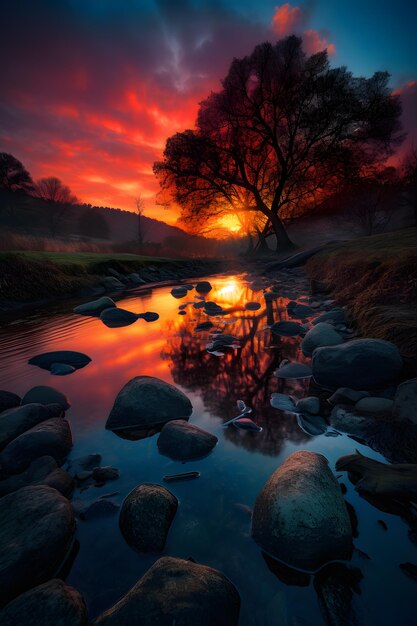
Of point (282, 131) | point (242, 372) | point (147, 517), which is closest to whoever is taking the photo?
point (147, 517)

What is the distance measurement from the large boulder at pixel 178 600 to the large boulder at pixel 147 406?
1.29m

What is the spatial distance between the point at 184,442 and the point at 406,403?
5.11 feet

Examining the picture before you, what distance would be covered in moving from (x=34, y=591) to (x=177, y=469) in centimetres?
92

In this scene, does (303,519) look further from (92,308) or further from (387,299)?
(92,308)

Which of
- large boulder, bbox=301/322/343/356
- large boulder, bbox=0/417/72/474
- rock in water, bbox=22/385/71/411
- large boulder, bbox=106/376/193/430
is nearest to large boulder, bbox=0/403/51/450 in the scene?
large boulder, bbox=0/417/72/474

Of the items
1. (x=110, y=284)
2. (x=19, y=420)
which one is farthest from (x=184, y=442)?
(x=110, y=284)

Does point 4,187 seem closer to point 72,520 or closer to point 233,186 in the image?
point 233,186

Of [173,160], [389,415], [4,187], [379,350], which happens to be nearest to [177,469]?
[389,415]

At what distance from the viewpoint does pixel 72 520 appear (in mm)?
1416

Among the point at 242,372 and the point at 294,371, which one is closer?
the point at 294,371

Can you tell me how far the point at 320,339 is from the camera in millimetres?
3676

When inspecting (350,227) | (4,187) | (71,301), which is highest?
(4,187)

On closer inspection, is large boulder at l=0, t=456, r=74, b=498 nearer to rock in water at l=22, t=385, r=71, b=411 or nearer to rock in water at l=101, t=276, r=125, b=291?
rock in water at l=22, t=385, r=71, b=411

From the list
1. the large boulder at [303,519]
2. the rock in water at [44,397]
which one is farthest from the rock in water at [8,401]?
the large boulder at [303,519]
